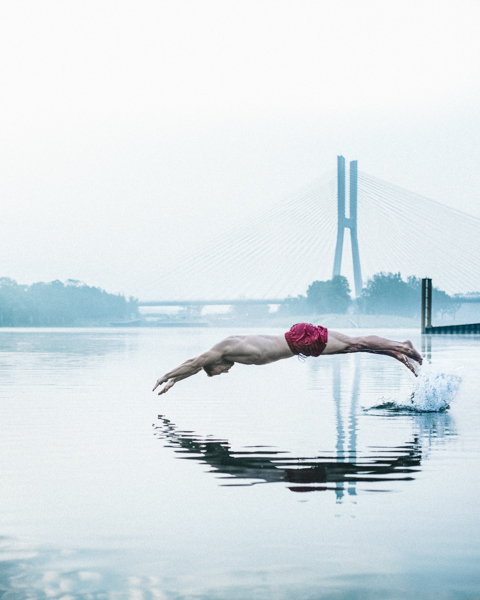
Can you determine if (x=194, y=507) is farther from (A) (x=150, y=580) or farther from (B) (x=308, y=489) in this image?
(A) (x=150, y=580)

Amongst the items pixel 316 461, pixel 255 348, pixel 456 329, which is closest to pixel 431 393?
pixel 255 348

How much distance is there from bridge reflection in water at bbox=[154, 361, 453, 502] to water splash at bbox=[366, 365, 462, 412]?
1.65 m

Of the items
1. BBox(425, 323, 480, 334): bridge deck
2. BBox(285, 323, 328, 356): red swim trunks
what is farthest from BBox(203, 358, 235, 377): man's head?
BBox(425, 323, 480, 334): bridge deck

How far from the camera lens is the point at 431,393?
969 cm

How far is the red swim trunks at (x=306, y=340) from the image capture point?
7.62 meters

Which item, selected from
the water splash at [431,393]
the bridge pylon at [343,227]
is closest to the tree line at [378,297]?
the bridge pylon at [343,227]

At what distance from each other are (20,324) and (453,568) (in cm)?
11924

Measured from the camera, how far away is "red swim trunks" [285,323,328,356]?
7.62 meters

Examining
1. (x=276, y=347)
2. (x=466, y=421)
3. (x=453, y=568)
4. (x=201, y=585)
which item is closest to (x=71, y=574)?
(x=201, y=585)

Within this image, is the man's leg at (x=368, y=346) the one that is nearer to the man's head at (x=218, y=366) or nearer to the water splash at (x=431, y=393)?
the man's head at (x=218, y=366)

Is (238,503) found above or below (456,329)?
below

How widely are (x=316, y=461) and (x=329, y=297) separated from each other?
105126mm

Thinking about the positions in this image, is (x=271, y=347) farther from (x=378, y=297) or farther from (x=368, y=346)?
(x=378, y=297)

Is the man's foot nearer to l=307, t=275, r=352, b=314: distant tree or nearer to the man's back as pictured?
the man's back
